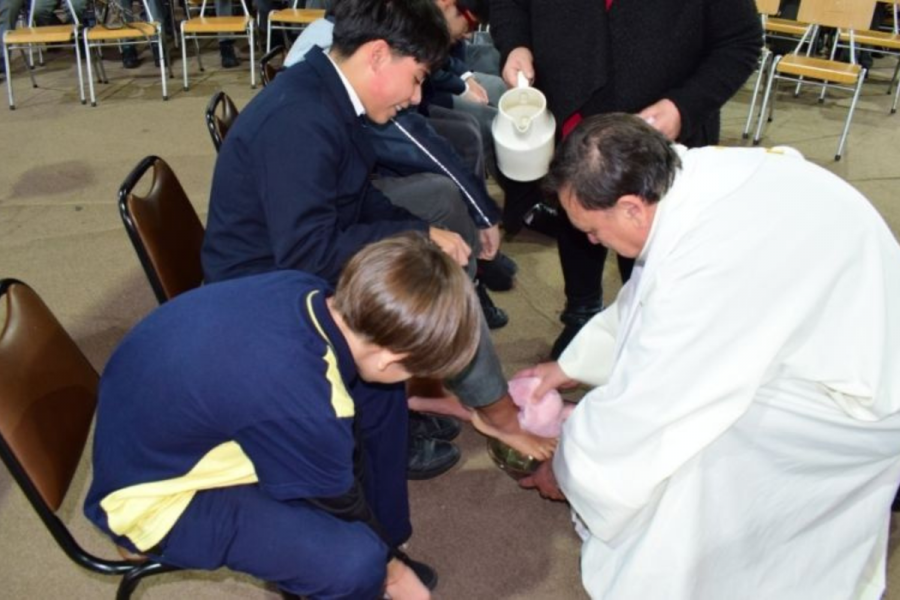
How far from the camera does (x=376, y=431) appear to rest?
1454 mm

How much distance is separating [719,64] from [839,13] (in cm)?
293

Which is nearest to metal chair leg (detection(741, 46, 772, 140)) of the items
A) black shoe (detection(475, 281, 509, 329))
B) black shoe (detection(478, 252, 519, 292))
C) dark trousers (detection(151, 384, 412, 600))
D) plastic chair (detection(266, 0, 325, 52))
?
black shoe (detection(478, 252, 519, 292))

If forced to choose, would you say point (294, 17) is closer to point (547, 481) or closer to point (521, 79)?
point (521, 79)

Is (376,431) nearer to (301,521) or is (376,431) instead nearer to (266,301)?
(301,521)

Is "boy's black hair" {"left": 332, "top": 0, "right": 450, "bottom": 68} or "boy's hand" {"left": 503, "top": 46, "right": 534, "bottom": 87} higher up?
"boy's black hair" {"left": 332, "top": 0, "right": 450, "bottom": 68}

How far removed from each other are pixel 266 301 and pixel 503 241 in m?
2.01

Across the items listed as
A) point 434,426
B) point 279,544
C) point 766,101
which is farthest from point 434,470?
point 766,101

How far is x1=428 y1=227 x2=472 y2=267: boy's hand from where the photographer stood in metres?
1.62

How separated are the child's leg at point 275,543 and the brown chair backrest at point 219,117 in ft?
3.14

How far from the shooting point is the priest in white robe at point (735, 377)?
1.17 meters

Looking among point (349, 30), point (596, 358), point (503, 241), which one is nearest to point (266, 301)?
point (349, 30)

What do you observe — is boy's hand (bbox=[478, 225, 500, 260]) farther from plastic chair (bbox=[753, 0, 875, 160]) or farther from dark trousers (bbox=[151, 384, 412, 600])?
plastic chair (bbox=[753, 0, 875, 160])

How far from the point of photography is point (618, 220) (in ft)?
4.22

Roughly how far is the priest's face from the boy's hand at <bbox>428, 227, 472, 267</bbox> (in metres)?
0.36
